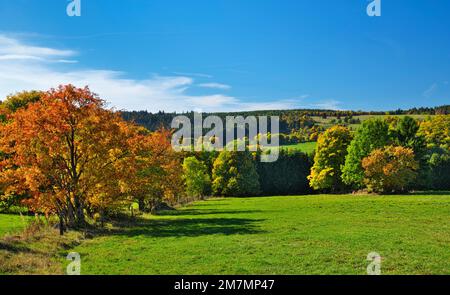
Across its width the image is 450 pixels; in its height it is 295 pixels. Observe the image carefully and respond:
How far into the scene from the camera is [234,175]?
10988 centimetres

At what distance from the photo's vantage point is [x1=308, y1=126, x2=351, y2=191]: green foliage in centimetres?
10000

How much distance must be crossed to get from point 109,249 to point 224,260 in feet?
26.5

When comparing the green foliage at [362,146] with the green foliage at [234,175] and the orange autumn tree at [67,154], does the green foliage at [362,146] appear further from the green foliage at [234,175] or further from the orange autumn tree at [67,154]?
the orange autumn tree at [67,154]

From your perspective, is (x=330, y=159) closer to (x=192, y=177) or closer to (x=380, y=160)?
(x=380, y=160)

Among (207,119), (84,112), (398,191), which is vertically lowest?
(398,191)

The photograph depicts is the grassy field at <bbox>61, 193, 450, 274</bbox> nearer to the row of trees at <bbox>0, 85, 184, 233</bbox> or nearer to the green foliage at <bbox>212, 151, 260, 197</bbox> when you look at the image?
the row of trees at <bbox>0, 85, 184, 233</bbox>

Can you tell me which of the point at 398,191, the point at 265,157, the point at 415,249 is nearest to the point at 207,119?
the point at 265,157

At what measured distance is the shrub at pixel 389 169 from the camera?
275 feet

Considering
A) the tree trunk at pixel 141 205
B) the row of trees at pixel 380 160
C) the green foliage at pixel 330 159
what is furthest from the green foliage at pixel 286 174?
the tree trunk at pixel 141 205

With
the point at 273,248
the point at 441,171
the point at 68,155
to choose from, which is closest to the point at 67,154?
the point at 68,155

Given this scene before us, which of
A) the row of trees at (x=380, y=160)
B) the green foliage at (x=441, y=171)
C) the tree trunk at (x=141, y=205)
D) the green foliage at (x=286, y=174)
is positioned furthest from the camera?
the green foliage at (x=286, y=174)

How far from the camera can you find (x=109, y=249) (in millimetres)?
25375

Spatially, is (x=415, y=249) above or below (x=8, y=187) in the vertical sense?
below
